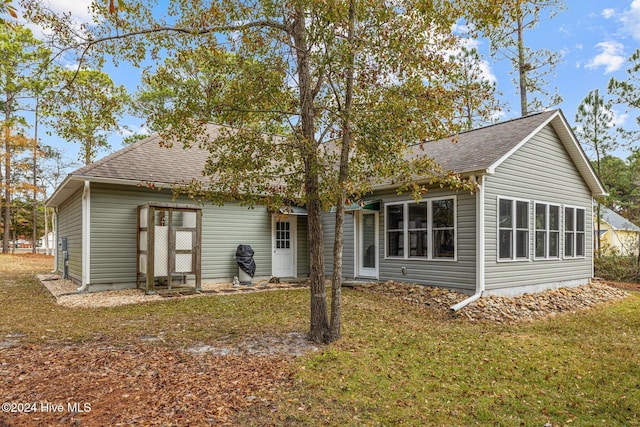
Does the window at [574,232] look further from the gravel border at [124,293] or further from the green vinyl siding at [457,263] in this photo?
the gravel border at [124,293]

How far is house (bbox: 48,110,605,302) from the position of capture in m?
8.76

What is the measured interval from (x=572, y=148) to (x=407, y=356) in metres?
9.25

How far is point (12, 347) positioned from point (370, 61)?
5.87 meters

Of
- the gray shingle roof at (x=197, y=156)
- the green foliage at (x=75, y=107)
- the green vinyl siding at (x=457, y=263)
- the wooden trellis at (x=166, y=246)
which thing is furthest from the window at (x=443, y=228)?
the green foliage at (x=75, y=107)

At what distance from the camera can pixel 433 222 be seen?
9273 mm

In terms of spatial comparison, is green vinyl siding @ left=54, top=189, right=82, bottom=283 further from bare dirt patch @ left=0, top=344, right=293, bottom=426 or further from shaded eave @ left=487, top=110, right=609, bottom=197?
shaded eave @ left=487, top=110, right=609, bottom=197

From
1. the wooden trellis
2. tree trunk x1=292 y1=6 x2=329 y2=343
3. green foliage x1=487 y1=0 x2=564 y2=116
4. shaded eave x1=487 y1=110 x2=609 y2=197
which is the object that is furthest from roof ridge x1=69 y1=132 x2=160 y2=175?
green foliage x1=487 y1=0 x2=564 y2=116

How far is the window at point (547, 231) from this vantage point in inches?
394

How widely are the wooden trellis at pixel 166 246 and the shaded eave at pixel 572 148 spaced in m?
7.61

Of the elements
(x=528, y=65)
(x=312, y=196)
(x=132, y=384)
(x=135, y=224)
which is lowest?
(x=132, y=384)

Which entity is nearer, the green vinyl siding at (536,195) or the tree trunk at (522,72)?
the green vinyl siding at (536,195)

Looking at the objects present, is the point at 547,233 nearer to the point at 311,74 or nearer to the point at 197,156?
the point at 311,74

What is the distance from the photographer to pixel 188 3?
548 centimetres

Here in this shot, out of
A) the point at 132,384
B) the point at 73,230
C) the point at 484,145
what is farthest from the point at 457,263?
the point at 73,230
